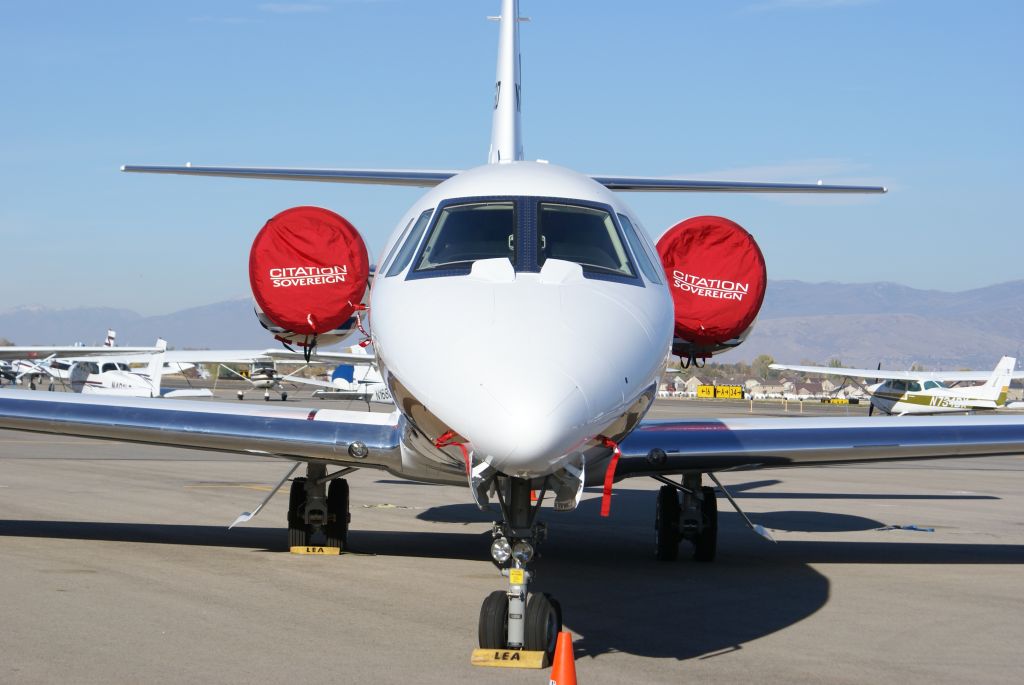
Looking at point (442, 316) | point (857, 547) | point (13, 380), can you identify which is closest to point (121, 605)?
point (442, 316)

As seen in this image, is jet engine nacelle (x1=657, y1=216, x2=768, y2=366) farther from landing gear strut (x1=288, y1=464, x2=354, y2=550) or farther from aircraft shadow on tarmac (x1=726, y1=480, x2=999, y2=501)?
aircraft shadow on tarmac (x1=726, y1=480, x2=999, y2=501)

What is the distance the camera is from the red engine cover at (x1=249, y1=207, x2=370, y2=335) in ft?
36.5

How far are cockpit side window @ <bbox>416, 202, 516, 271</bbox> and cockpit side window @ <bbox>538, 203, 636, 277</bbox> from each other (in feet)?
0.70

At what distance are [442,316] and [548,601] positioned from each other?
1.76 m

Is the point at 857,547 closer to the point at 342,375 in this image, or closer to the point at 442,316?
the point at 442,316

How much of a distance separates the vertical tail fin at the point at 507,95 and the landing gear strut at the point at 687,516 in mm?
4190

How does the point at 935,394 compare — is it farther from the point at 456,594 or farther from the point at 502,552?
the point at 502,552

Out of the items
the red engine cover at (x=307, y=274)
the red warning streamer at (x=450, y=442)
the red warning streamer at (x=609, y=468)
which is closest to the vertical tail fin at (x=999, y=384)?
the red engine cover at (x=307, y=274)

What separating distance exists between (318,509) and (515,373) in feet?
20.2

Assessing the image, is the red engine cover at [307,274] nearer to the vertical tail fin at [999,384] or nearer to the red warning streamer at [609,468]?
the red warning streamer at [609,468]

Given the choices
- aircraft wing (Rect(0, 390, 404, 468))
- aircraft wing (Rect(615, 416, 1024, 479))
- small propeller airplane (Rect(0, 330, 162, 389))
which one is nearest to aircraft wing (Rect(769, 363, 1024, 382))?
small propeller airplane (Rect(0, 330, 162, 389))

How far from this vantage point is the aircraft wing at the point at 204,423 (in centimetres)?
1010

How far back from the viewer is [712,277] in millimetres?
11406

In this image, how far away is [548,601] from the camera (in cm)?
701
